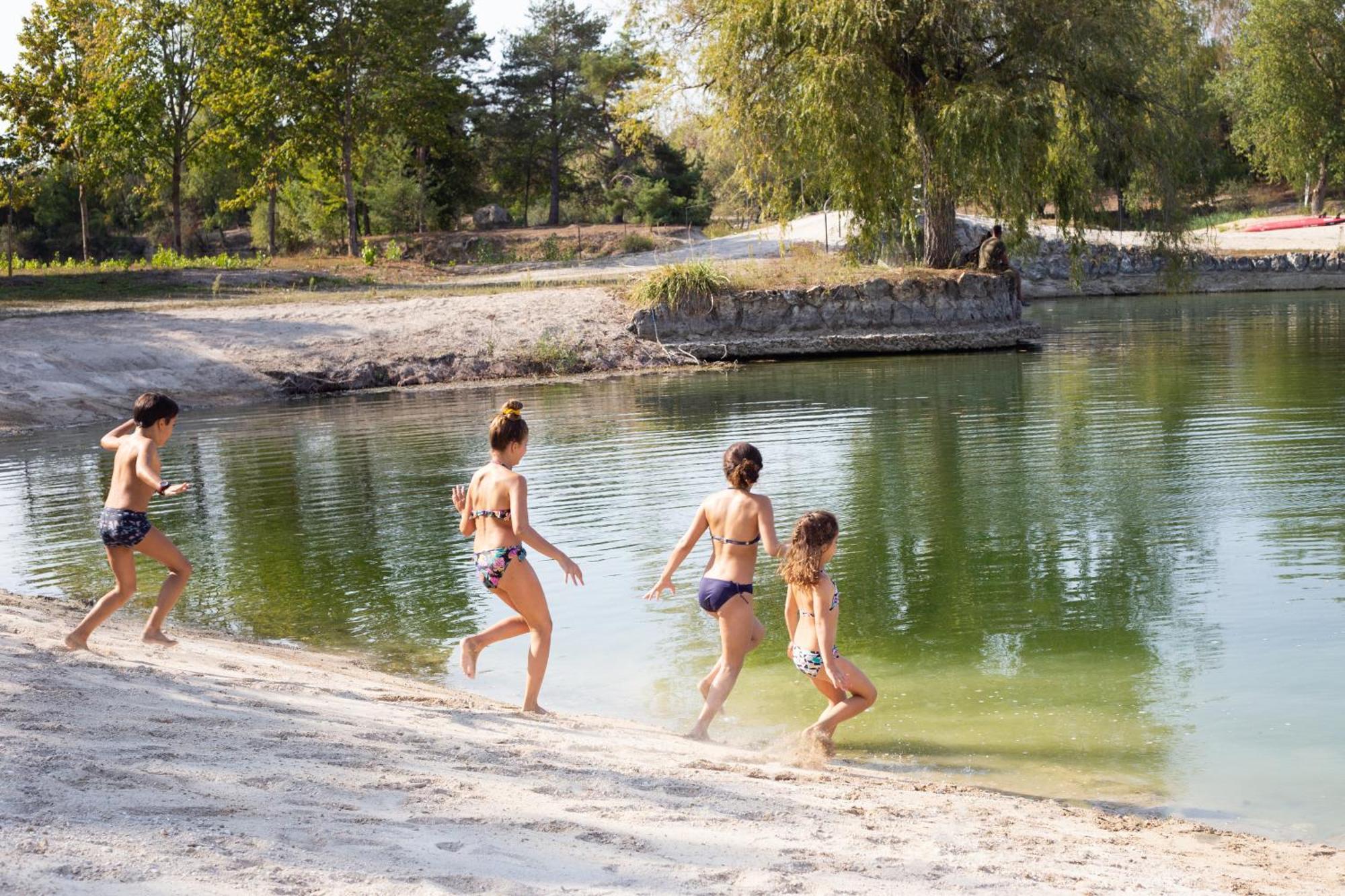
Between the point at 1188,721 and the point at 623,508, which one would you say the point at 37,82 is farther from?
the point at 1188,721

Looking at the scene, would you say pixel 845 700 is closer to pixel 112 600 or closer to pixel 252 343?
pixel 112 600

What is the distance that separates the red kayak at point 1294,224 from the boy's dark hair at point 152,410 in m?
56.4

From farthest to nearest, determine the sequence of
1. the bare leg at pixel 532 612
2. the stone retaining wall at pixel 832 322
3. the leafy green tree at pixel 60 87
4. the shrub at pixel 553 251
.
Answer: the shrub at pixel 553 251 → the leafy green tree at pixel 60 87 → the stone retaining wall at pixel 832 322 → the bare leg at pixel 532 612

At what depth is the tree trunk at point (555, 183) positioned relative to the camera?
2413 inches

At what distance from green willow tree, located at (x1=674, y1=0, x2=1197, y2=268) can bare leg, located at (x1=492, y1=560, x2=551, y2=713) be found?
22613 millimetres

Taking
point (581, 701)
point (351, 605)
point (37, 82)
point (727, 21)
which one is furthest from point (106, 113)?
point (581, 701)

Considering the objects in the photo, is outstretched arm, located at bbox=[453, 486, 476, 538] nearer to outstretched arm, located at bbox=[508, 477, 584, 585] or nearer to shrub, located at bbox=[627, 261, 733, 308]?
outstretched arm, located at bbox=[508, 477, 584, 585]

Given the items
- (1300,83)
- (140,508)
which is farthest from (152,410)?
(1300,83)

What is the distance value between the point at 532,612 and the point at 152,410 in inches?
108

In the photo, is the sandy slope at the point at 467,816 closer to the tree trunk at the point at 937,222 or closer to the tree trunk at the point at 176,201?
the tree trunk at the point at 937,222

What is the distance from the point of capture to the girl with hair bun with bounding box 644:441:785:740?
7309 millimetres

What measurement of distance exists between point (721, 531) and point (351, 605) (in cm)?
447

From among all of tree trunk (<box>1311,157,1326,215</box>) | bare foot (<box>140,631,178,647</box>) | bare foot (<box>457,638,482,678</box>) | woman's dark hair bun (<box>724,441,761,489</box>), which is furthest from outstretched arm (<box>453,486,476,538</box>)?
tree trunk (<box>1311,157,1326,215</box>)

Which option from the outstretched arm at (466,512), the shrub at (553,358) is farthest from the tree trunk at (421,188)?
the outstretched arm at (466,512)
